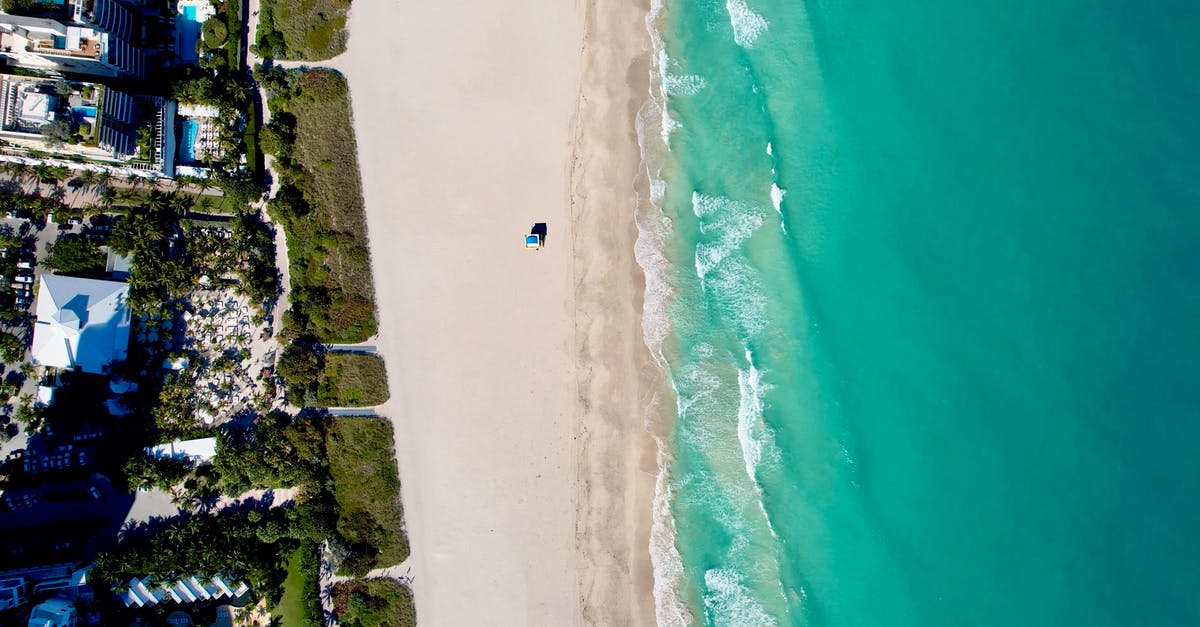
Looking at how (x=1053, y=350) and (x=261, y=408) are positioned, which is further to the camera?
(x=261, y=408)

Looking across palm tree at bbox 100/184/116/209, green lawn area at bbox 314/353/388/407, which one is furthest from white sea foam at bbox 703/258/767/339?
palm tree at bbox 100/184/116/209

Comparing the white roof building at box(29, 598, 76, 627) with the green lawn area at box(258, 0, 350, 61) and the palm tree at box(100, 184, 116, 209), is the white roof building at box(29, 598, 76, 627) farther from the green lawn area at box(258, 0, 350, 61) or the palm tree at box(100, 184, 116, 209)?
the green lawn area at box(258, 0, 350, 61)

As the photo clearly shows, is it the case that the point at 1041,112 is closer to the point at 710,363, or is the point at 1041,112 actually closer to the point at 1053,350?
the point at 1053,350

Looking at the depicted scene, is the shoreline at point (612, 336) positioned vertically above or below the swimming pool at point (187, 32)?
below

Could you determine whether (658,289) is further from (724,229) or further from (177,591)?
(177,591)

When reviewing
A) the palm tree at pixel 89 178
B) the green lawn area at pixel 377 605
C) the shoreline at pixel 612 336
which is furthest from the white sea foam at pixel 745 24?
the palm tree at pixel 89 178

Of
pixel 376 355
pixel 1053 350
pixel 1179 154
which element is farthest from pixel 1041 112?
pixel 376 355

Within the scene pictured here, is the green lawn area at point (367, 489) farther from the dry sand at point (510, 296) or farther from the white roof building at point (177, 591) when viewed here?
the white roof building at point (177, 591)
